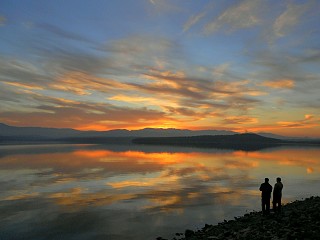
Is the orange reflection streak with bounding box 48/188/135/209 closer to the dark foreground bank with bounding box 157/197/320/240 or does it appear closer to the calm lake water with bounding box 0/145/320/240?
the calm lake water with bounding box 0/145/320/240

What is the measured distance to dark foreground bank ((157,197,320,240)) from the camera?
15.8m

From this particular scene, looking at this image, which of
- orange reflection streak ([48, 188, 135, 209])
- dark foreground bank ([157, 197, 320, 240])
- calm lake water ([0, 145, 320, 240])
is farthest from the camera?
orange reflection streak ([48, 188, 135, 209])

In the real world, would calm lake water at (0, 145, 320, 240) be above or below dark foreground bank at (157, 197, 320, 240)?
below

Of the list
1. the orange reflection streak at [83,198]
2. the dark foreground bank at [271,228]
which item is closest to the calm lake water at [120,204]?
the orange reflection streak at [83,198]

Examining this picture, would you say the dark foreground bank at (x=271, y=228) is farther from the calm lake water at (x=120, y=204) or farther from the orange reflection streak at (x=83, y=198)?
the orange reflection streak at (x=83, y=198)

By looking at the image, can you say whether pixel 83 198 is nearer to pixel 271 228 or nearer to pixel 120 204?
pixel 120 204

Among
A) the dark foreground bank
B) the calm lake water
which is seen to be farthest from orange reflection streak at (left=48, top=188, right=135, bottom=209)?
the dark foreground bank

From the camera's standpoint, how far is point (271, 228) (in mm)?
17953

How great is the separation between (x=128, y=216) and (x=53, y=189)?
55.8 feet

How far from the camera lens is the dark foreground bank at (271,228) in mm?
15819

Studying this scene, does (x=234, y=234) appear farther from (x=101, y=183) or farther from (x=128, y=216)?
(x=101, y=183)

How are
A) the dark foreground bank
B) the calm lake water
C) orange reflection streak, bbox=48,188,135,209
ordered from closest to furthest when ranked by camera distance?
the dark foreground bank < the calm lake water < orange reflection streak, bbox=48,188,135,209

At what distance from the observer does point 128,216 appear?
89.1ft

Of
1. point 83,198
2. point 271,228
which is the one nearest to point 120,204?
point 83,198
